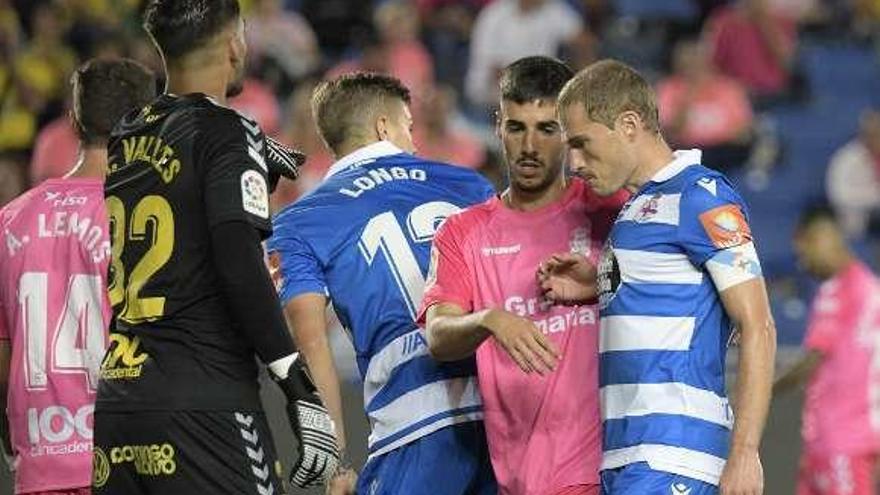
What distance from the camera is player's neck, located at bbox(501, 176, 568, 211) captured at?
5961 millimetres

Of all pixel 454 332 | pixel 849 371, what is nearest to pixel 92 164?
pixel 454 332

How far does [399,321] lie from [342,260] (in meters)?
0.26

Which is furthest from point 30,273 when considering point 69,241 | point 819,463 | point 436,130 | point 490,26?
point 490,26

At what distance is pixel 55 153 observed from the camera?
13102mm

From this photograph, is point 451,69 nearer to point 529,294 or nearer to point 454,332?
point 529,294

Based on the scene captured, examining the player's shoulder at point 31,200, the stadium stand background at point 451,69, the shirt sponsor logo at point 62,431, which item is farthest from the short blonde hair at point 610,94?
the stadium stand background at point 451,69

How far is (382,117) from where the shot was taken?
663cm

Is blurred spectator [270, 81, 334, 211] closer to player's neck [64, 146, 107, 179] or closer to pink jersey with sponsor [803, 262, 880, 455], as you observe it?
pink jersey with sponsor [803, 262, 880, 455]

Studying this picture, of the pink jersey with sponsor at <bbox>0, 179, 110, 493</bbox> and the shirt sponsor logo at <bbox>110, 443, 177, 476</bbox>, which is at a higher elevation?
the pink jersey with sponsor at <bbox>0, 179, 110, 493</bbox>

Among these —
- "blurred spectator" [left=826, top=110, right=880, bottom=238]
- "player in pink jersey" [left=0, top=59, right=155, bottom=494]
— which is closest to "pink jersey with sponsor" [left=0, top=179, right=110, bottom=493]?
"player in pink jersey" [left=0, top=59, right=155, bottom=494]

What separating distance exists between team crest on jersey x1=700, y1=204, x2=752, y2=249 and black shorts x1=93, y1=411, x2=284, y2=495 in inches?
49.5

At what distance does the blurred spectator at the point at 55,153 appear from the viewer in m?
12.9

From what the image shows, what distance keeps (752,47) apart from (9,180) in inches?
230

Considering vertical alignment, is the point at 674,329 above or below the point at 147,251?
below
